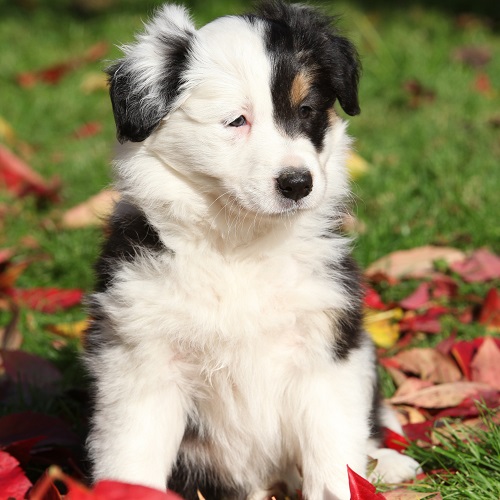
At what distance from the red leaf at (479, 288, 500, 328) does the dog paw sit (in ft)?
4.25

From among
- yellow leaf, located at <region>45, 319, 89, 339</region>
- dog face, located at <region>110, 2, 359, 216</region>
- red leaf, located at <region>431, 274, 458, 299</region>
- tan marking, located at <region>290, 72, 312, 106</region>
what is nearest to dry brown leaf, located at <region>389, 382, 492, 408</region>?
red leaf, located at <region>431, 274, 458, 299</region>

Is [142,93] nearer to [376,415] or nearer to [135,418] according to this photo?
[135,418]

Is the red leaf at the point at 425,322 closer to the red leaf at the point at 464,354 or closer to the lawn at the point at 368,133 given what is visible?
the lawn at the point at 368,133

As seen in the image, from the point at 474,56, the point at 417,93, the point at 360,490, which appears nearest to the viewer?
the point at 360,490

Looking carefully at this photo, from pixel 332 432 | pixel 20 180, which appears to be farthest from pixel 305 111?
pixel 20 180

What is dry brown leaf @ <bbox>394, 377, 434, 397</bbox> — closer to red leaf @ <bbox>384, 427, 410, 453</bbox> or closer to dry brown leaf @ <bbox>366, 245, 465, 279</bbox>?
red leaf @ <bbox>384, 427, 410, 453</bbox>

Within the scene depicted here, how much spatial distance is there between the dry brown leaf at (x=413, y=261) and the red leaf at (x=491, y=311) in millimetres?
470

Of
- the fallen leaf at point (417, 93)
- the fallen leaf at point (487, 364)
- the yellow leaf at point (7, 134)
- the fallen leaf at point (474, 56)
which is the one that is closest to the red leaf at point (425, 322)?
the fallen leaf at point (487, 364)

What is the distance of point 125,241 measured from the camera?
3.28 meters

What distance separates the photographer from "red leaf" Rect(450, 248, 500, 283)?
4.94 meters

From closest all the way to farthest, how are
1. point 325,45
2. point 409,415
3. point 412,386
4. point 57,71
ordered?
point 325,45
point 409,415
point 412,386
point 57,71

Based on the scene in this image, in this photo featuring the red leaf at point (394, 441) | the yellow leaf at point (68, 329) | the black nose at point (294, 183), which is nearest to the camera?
the black nose at point (294, 183)

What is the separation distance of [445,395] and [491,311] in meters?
0.86

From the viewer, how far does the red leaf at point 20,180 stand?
645 centimetres
